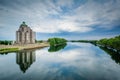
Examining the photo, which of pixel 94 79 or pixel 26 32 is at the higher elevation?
pixel 26 32

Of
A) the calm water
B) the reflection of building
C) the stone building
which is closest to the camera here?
the calm water

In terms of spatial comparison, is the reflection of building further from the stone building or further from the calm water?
the stone building

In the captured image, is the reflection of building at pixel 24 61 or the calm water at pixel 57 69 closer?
the calm water at pixel 57 69

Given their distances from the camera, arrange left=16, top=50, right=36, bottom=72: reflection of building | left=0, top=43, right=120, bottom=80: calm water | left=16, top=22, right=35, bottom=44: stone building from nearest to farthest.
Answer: left=0, top=43, right=120, bottom=80: calm water
left=16, top=50, right=36, bottom=72: reflection of building
left=16, top=22, right=35, bottom=44: stone building

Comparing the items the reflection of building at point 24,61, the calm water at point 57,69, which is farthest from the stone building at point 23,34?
the calm water at point 57,69

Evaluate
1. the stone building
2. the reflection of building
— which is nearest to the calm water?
the reflection of building

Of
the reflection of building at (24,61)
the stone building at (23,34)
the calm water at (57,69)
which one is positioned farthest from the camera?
the stone building at (23,34)

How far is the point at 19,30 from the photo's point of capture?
107 metres

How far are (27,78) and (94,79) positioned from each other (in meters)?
10.5

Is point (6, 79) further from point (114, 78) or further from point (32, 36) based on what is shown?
point (32, 36)

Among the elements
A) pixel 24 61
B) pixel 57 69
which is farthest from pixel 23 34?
pixel 57 69

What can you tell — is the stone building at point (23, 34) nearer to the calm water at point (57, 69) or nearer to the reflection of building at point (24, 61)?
the reflection of building at point (24, 61)

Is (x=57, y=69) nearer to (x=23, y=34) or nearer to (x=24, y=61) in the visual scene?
(x=24, y=61)

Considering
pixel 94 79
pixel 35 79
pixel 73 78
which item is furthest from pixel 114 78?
pixel 35 79
